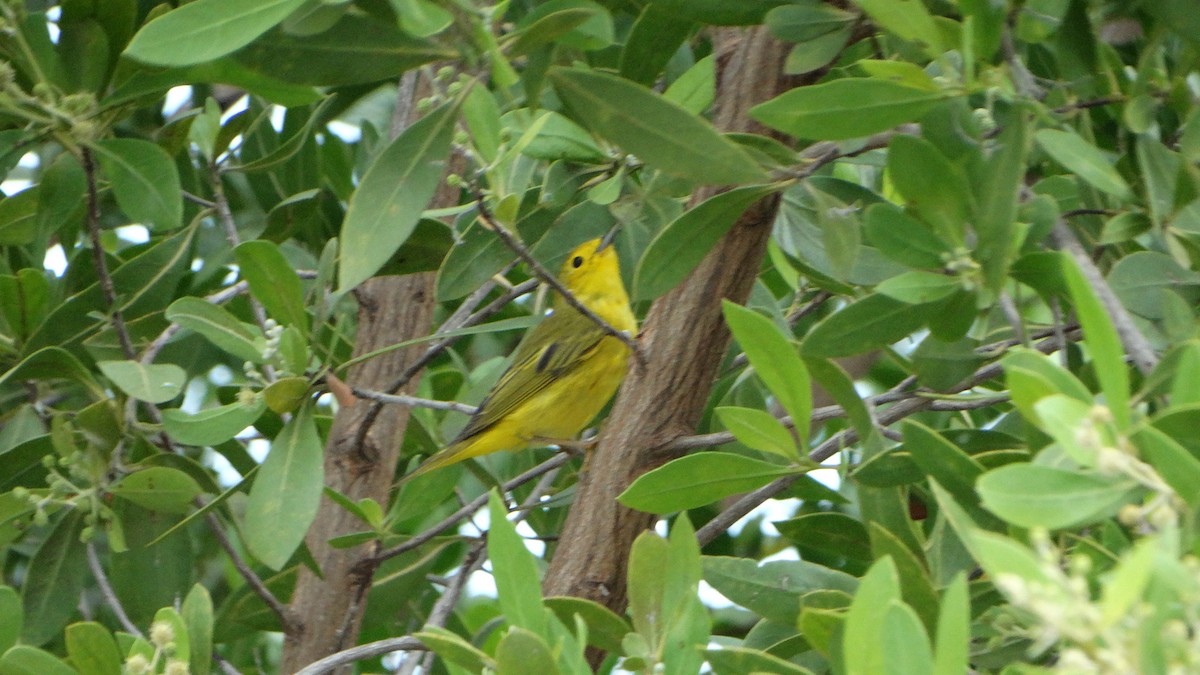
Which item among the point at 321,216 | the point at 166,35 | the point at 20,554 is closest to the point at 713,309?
the point at 166,35

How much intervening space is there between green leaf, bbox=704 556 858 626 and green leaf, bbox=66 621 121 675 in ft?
3.01

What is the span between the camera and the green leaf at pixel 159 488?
2.64 meters

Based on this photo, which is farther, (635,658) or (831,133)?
(831,133)

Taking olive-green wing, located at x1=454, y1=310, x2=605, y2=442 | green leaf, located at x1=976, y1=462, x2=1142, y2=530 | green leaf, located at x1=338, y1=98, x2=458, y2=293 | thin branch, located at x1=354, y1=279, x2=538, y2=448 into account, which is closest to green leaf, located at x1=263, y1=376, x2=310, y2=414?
green leaf, located at x1=338, y1=98, x2=458, y2=293

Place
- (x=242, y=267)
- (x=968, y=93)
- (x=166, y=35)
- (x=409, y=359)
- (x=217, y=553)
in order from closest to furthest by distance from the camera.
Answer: (x=166, y=35) < (x=968, y=93) < (x=242, y=267) < (x=409, y=359) < (x=217, y=553)

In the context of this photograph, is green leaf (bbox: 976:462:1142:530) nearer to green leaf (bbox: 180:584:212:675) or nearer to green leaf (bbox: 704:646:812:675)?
green leaf (bbox: 704:646:812:675)

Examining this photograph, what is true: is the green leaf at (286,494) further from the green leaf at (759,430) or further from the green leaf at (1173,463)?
the green leaf at (1173,463)

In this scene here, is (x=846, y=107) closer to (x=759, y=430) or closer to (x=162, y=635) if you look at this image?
(x=759, y=430)

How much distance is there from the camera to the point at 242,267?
2311 millimetres

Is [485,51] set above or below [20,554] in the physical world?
above

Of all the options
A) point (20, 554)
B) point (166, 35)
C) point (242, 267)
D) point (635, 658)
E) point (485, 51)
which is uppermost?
point (166, 35)

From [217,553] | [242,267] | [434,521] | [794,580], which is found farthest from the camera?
[434,521]

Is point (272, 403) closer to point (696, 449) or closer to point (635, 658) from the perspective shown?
point (696, 449)

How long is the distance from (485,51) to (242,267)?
2.68 ft
